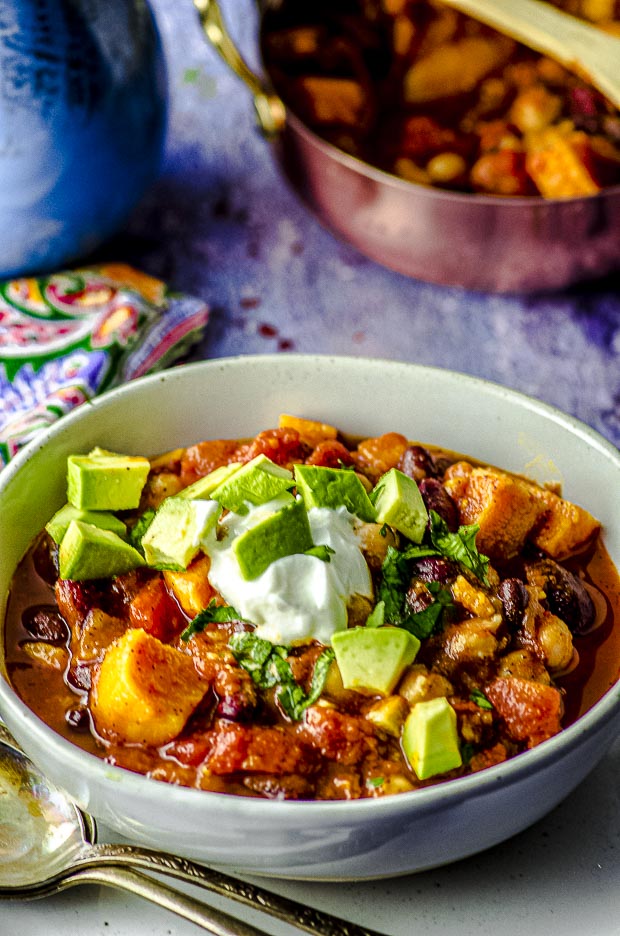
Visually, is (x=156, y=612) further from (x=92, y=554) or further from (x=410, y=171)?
(x=410, y=171)

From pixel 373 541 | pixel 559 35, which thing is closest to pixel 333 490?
pixel 373 541

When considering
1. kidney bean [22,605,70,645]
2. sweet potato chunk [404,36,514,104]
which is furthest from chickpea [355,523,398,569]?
sweet potato chunk [404,36,514,104]

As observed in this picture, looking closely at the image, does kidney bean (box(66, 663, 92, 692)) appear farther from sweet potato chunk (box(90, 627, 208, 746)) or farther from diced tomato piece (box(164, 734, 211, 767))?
diced tomato piece (box(164, 734, 211, 767))

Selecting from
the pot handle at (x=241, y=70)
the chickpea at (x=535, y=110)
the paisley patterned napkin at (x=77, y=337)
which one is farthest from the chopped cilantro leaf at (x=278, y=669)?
the chickpea at (x=535, y=110)

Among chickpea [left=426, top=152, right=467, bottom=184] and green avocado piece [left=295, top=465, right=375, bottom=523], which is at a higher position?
chickpea [left=426, top=152, right=467, bottom=184]

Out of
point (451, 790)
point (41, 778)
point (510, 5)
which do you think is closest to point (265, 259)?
point (510, 5)

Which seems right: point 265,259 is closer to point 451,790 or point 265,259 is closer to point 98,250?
point 98,250
